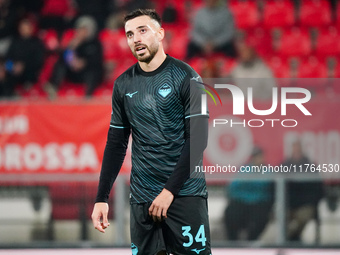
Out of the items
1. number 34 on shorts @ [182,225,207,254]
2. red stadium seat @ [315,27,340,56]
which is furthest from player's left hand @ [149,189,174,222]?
A: red stadium seat @ [315,27,340,56]

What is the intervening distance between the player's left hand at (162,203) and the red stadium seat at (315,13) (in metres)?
8.97

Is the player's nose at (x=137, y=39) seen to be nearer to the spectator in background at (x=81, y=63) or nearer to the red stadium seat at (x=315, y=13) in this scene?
the spectator in background at (x=81, y=63)

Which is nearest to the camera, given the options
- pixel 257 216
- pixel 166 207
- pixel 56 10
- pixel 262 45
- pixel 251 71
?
pixel 166 207

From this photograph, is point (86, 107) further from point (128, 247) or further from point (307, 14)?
point (307, 14)

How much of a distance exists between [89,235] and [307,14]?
692 centimetres

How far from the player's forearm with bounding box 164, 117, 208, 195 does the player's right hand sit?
0.44 metres

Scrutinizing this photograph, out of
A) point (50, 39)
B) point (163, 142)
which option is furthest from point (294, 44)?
point (163, 142)

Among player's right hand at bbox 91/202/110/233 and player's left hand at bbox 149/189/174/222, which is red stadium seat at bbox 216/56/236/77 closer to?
player's right hand at bbox 91/202/110/233

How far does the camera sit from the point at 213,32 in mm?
10367

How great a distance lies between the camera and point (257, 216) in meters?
6.45

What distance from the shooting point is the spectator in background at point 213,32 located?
10352 millimetres

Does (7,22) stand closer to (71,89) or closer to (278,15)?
(71,89)

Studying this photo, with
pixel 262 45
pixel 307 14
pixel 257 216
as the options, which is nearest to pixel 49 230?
pixel 257 216

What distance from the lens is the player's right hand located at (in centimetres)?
352
